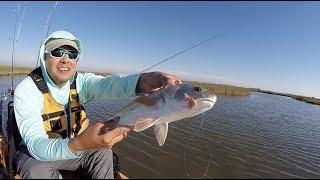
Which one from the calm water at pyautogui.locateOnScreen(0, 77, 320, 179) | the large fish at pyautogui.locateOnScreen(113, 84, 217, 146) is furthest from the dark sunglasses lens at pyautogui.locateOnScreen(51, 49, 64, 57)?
the calm water at pyautogui.locateOnScreen(0, 77, 320, 179)

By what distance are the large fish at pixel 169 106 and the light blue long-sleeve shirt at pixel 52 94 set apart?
2.67 feet

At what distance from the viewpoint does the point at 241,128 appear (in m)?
14.2

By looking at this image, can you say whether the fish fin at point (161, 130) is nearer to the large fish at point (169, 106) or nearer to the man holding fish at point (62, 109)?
the large fish at point (169, 106)

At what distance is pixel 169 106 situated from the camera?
3.04 meters

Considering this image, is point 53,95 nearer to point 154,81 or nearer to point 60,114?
point 60,114

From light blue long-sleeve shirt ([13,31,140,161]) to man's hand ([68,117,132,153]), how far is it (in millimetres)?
168

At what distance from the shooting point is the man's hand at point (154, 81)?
344cm

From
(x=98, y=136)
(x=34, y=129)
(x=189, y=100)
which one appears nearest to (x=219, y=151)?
(x=189, y=100)

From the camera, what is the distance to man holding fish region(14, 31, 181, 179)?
326 centimetres

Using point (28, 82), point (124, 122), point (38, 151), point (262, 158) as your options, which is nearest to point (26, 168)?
point (38, 151)

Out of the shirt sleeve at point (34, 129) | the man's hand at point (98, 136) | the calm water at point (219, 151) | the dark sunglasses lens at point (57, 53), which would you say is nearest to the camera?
the man's hand at point (98, 136)

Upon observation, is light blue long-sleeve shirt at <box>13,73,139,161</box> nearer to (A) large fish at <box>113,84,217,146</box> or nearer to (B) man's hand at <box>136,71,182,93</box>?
(B) man's hand at <box>136,71,182,93</box>

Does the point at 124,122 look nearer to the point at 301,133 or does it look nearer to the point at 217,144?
the point at 217,144

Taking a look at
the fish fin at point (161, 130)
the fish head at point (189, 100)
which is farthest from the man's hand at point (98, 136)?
the fish head at point (189, 100)
